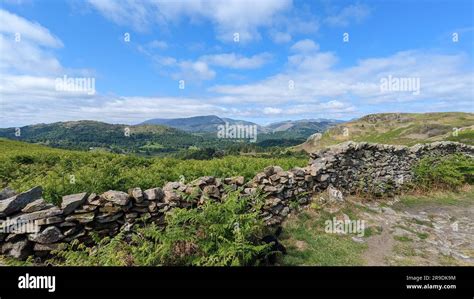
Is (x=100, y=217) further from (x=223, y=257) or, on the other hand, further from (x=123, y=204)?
(x=223, y=257)

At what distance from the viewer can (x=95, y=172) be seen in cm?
738

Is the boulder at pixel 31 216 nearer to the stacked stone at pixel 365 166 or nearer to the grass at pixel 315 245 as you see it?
the grass at pixel 315 245

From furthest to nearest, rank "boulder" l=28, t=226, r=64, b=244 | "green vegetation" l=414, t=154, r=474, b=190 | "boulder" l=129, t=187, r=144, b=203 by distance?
"green vegetation" l=414, t=154, r=474, b=190 → "boulder" l=129, t=187, r=144, b=203 → "boulder" l=28, t=226, r=64, b=244

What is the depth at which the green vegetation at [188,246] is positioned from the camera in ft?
15.9

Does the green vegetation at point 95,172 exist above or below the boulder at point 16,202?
above

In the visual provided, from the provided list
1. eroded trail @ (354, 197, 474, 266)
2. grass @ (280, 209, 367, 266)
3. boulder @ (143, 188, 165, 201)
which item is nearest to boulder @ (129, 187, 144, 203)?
boulder @ (143, 188, 165, 201)

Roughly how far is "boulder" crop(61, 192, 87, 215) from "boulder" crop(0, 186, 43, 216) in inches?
25.1

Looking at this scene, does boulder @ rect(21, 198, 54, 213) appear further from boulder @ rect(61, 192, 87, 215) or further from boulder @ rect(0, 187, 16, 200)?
boulder @ rect(0, 187, 16, 200)

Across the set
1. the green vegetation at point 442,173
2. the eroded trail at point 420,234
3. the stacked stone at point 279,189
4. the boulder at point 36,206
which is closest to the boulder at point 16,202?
the boulder at point 36,206

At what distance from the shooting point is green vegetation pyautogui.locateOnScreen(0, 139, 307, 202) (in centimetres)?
672

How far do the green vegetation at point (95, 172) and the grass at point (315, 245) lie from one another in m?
2.31
